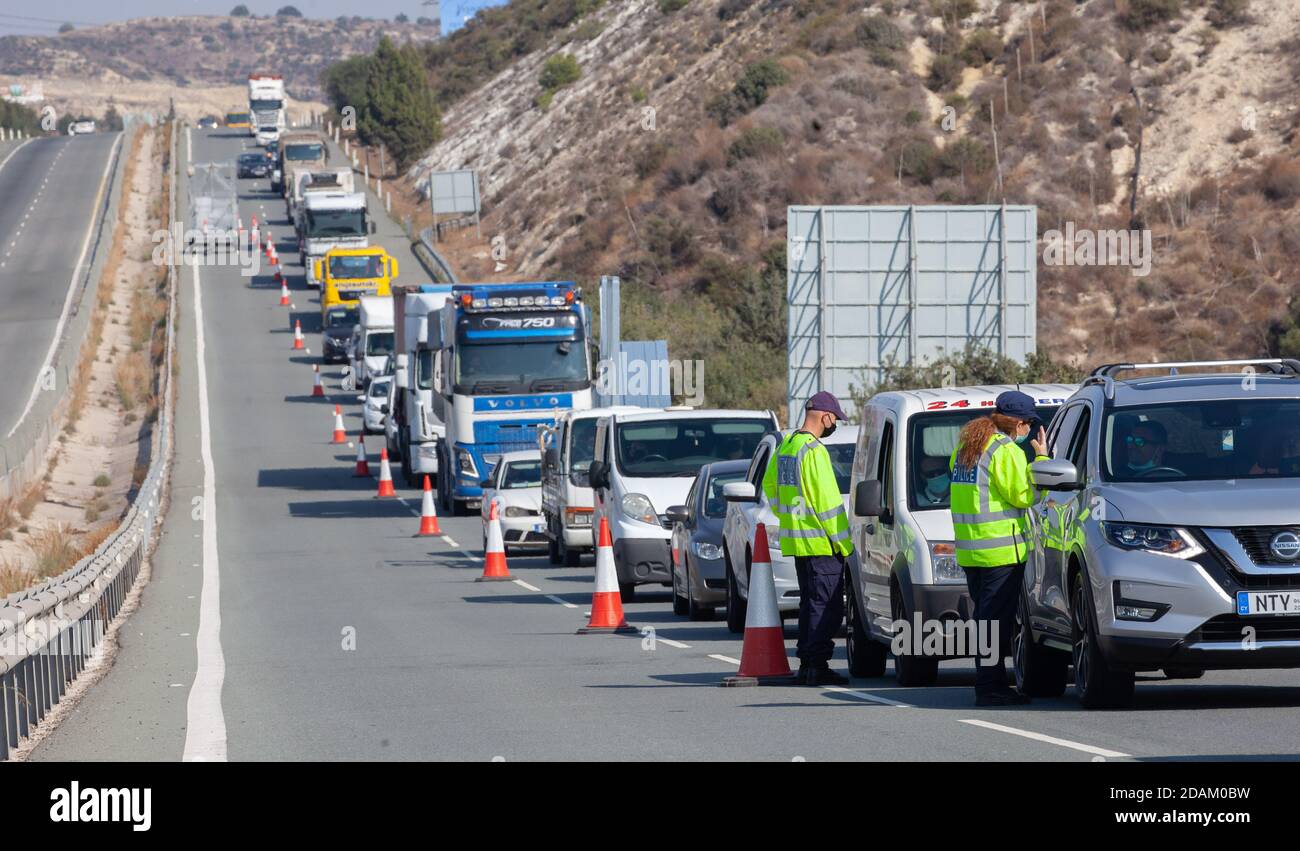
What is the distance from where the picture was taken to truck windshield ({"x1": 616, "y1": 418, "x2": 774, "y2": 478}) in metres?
21.5

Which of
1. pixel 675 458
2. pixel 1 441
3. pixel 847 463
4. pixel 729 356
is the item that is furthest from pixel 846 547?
pixel 729 356

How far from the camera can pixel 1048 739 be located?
945 centimetres

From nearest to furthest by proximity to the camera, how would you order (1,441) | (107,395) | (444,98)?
(1,441), (107,395), (444,98)

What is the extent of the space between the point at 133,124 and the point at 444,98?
861 inches

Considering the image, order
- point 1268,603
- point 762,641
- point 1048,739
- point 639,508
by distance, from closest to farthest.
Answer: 1. point 1048,739
2. point 1268,603
3. point 762,641
4. point 639,508

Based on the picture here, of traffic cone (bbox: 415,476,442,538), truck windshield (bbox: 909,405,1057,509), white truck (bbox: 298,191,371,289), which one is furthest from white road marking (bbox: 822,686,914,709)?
white truck (bbox: 298,191,371,289)

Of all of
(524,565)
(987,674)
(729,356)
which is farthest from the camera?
(729,356)

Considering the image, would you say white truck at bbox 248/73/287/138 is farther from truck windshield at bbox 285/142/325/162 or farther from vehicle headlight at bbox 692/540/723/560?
vehicle headlight at bbox 692/540/723/560

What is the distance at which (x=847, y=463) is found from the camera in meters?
17.3

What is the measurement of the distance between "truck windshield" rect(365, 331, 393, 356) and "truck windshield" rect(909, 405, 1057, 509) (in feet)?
130

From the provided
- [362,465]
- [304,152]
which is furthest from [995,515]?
[304,152]

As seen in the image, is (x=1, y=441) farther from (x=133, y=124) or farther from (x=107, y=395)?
(x=133, y=124)

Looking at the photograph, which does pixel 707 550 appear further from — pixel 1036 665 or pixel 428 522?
pixel 428 522

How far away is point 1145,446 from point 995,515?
0.92 meters
